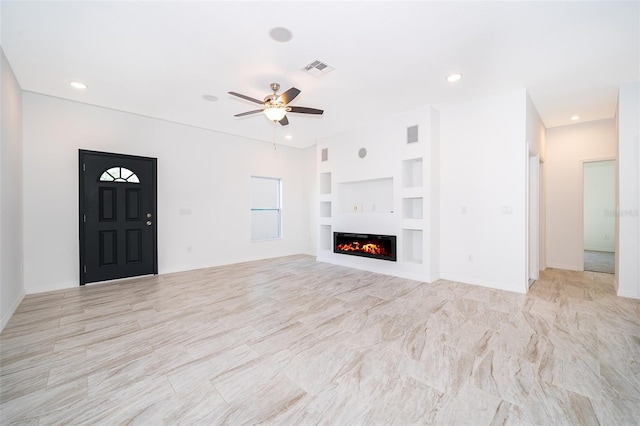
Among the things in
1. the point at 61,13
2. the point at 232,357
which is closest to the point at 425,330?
the point at 232,357

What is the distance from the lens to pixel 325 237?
6.78 meters

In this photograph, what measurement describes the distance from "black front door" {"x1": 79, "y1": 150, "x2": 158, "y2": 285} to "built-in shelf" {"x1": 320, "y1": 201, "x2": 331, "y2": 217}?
11.8 feet

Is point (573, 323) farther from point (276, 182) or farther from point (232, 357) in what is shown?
point (276, 182)

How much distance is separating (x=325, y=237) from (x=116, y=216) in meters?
→ 4.28

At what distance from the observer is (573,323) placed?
3.05 metres

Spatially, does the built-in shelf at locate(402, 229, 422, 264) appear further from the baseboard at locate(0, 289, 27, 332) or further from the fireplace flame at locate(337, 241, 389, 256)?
the baseboard at locate(0, 289, 27, 332)

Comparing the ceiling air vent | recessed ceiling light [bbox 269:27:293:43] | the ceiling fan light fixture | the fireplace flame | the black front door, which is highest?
the ceiling air vent

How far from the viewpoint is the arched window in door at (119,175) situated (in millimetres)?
4812

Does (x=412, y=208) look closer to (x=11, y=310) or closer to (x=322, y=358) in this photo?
(x=322, y=358)

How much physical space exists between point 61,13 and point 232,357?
11.5 ft

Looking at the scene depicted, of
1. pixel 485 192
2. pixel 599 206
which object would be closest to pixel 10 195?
pixel 485 192

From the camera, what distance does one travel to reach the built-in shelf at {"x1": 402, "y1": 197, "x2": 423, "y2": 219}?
519cm

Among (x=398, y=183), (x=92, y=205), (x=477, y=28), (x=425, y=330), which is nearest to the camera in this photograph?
(x=477, y=28)

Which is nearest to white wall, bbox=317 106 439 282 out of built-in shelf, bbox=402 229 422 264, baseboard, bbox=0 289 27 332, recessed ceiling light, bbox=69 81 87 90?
built-in shelf, bbox=402 229 422 264
